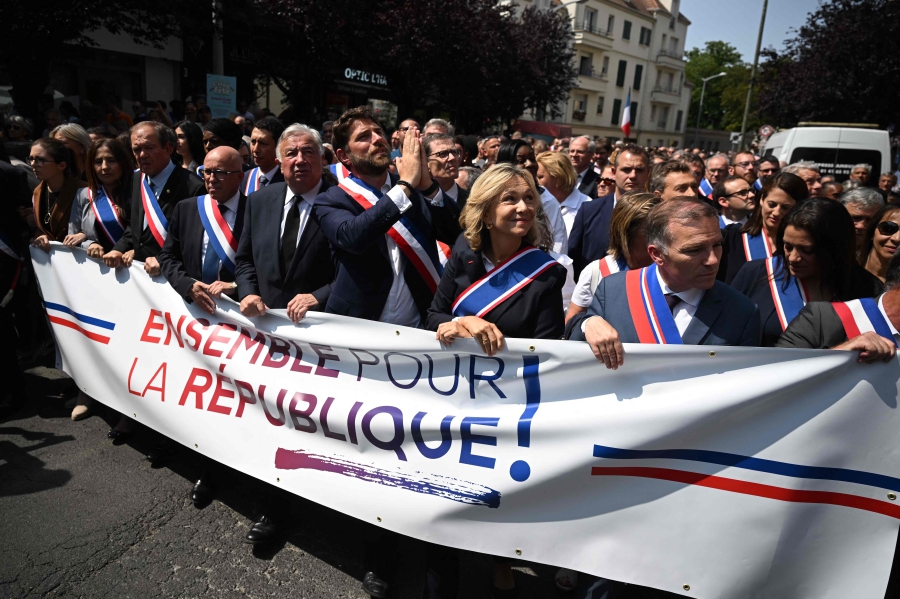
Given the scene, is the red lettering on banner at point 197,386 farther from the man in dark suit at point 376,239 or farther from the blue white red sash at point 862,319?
the blue white red sash at point 862,319

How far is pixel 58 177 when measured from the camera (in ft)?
15.0

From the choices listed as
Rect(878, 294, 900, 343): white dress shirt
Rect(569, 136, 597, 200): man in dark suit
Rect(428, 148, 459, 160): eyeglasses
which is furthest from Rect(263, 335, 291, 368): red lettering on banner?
Rect(569, 136, 597, 200): man in dark suit

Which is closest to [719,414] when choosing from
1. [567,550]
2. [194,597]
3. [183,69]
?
[567,550]

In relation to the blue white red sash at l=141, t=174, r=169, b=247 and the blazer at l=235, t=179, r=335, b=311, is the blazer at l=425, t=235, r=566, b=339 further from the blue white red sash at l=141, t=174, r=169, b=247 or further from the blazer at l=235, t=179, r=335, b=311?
the blue white red sash at l=141, t=174, r=169, b=247

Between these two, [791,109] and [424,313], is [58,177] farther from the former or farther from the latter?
[791,109]

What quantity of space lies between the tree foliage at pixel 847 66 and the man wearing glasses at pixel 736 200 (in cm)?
1884

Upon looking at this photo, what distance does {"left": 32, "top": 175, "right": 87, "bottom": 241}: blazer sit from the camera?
4566mm

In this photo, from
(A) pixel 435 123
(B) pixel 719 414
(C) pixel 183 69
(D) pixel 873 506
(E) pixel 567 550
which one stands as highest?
(C) pixel 183 69

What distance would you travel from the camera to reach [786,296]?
8.91ft

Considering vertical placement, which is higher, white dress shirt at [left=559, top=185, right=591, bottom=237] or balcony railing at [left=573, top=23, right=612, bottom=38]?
balcony railing at [left=573, top=23, right=612, bottom=38]

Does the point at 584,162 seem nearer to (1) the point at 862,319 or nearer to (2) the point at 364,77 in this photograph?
(1) the point at 862,319

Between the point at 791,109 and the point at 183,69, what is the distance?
2147 cm

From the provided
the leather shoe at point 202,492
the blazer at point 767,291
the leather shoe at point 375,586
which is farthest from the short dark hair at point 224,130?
the blazer at point 767,291

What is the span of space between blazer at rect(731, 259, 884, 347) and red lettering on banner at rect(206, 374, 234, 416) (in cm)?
253
